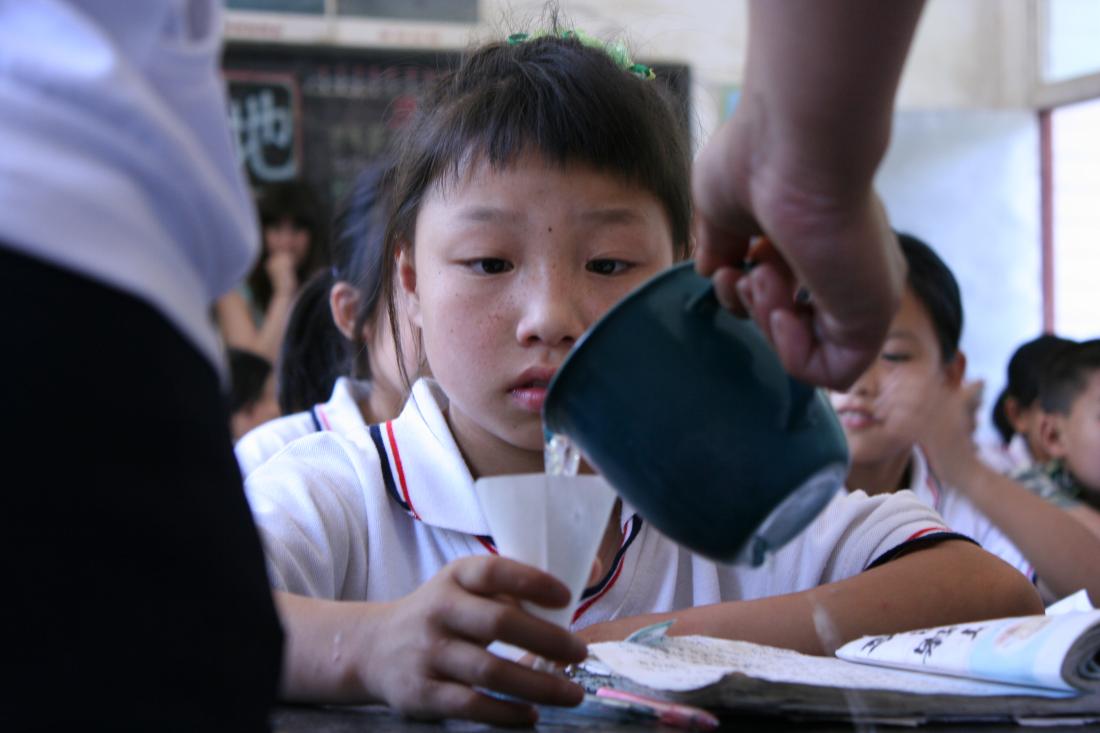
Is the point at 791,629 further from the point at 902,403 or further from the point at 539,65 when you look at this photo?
the point at 902,403

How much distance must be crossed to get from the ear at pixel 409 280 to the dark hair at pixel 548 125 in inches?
0.6

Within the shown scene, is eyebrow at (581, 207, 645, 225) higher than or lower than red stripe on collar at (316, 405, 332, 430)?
higher

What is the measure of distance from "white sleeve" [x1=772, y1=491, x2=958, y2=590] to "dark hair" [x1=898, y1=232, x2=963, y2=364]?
89 cm

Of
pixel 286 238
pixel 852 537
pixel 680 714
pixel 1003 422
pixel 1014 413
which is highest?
pixel 680 714

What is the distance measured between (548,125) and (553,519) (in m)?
0.60

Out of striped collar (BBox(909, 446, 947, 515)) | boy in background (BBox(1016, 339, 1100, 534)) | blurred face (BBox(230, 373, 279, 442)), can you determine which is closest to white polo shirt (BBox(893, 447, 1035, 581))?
striped collar (BBox(909, 446, 947, 515))

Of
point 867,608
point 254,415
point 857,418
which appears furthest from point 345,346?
point 867,608

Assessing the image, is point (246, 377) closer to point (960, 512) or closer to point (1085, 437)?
point (960, 512)

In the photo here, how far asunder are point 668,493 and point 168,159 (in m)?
0.31

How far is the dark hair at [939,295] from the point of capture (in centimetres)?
199

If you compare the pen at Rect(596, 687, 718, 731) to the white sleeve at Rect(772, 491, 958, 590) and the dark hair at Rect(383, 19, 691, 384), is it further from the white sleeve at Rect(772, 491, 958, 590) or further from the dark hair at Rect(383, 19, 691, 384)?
the dark hair at Rect(383, 19, 691, 384)

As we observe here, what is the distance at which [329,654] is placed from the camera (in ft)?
2.56

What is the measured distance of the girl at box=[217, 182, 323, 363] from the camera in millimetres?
3902

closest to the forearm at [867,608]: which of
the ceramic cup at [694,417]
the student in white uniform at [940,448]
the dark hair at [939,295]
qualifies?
the ceramic cup at [694,417]
